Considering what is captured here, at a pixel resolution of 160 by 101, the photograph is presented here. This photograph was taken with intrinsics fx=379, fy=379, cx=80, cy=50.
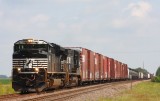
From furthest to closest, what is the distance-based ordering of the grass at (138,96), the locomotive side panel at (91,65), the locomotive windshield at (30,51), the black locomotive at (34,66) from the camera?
the locomotive side panel at (91,65) → the locomotive windshield at (30,51) → the black locomotive at (34,66) → the grass at (138,96)

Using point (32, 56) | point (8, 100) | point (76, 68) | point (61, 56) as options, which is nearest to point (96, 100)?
point (8, 100)

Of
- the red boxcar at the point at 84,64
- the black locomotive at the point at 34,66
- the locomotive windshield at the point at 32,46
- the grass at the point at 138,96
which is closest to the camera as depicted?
the grass at the point at 138,96

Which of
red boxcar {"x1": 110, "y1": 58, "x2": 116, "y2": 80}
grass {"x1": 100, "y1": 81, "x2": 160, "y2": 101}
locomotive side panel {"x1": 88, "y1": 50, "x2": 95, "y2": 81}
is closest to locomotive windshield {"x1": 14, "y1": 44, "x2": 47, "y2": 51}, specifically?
grass {"x1": 100, "y1": 81, "x2": 160, "y2": 101}

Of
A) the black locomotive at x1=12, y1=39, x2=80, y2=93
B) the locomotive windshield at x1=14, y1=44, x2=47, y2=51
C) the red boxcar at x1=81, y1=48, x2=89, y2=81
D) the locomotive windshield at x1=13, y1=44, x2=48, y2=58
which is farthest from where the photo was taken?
the red boxcar at x1=81, y1=48, x2=89, y2=81

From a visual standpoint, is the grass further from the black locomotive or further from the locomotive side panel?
the locomotive side panel

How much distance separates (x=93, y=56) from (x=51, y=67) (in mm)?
17669

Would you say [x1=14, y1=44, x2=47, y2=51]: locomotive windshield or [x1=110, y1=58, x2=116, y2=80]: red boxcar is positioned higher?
[x1=14, y1=44, x2=47, y2=51]: locomotive windshield

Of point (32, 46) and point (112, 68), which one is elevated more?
point (32, 46)

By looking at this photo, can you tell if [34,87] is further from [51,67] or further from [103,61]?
[103,61]

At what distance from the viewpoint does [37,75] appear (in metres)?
26.2

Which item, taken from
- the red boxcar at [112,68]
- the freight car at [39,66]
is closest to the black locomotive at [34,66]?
the freight car at [39,66]

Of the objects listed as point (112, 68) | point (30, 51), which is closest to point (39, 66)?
point (30, 51)

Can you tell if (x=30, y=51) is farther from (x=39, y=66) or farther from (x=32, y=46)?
(x=39, y=66)

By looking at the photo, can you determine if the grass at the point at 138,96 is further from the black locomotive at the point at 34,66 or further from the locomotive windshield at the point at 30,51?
the locomotive windshield at the point at 30,51
